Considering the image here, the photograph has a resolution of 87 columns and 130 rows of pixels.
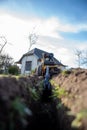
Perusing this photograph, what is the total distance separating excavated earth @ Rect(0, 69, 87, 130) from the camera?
527cm

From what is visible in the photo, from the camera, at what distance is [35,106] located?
10133 millimetres

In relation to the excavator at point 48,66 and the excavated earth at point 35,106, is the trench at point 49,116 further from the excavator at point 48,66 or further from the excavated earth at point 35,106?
the excavator at point 48,66

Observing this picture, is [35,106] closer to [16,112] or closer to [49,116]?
[49,116]

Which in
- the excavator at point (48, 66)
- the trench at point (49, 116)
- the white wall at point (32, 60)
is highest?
the white wall at point (32, 60)

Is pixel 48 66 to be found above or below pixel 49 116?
above

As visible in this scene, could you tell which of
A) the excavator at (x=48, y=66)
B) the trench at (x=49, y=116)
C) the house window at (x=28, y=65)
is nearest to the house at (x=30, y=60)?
the house window at (x=28, y=65)

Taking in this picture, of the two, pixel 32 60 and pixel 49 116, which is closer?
pixel 49 116

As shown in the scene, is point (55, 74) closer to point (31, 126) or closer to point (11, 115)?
point (31, 126)

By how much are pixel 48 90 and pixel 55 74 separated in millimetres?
5309

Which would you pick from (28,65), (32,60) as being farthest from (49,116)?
(28,65)

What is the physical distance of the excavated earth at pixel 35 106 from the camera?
5270mm

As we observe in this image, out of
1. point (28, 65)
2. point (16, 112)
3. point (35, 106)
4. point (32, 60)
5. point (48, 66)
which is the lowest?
point (35, 106)

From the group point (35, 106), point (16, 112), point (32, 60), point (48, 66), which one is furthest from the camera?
point (32, 60)

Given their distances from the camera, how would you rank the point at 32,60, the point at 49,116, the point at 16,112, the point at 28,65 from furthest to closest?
the point at 28,65 → the point at 32,60 → the point at 49,116 → the point at 16,112
